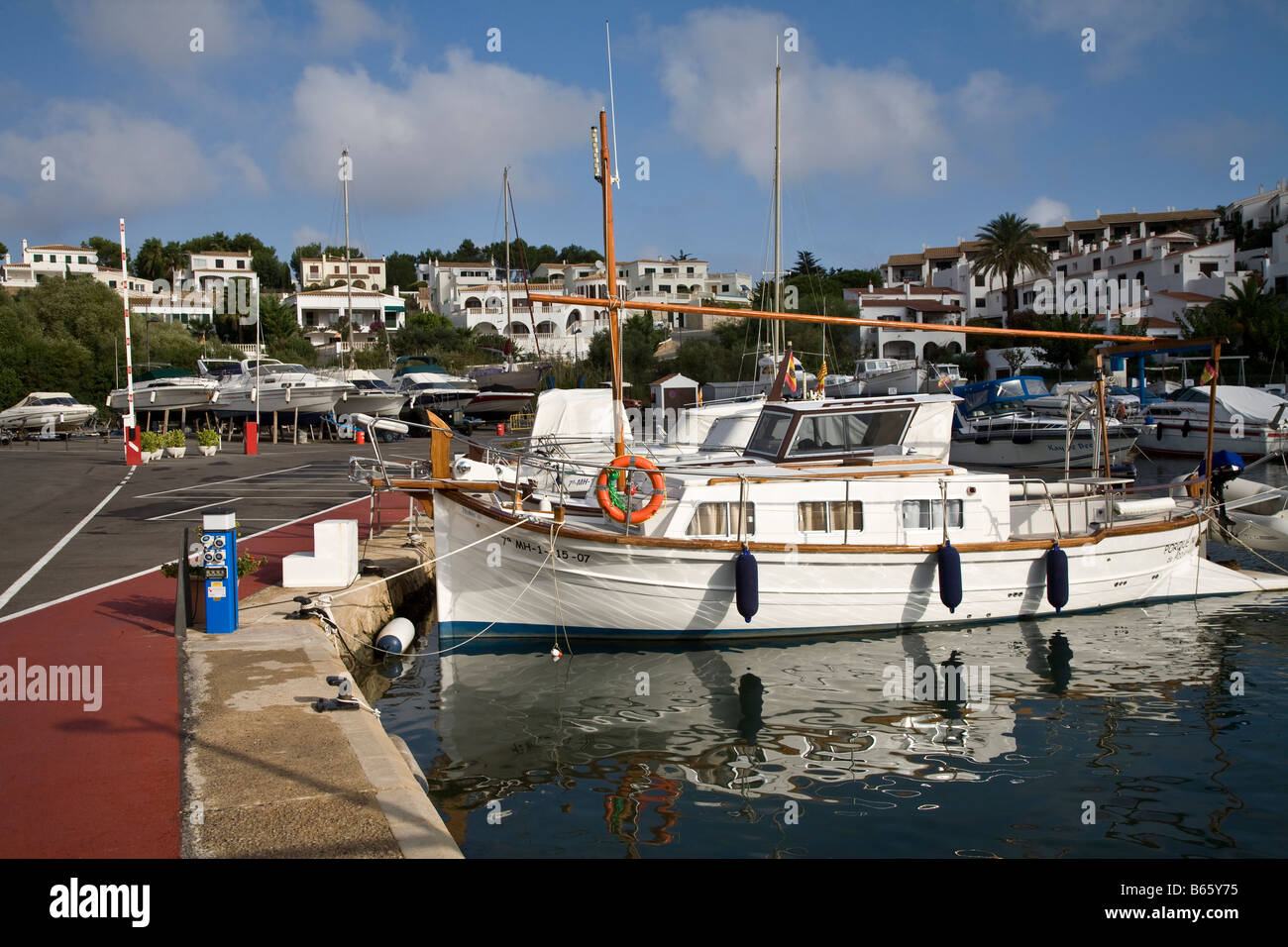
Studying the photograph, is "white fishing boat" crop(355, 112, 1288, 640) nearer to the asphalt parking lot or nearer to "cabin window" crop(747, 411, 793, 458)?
"cabin window" crop(747, 411, 793, 458)

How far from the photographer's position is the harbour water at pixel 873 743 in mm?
8078

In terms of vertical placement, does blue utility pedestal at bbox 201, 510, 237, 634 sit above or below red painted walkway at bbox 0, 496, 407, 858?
above

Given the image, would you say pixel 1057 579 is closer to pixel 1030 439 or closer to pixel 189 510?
pixel 189 510

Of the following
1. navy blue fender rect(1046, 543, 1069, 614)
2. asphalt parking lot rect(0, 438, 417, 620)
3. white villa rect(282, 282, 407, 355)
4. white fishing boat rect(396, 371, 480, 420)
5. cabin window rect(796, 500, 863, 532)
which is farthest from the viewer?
white villa rect(282, 282, 407, 355)

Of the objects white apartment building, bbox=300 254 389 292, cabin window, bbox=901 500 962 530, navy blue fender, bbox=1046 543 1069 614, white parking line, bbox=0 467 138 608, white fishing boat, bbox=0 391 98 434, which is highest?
white apartment building, bbox=300 254 389 292

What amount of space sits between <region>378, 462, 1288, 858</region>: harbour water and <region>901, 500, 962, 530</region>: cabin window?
1.64 meters

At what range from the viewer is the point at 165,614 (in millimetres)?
11500

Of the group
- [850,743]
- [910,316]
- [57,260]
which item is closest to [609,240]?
[850,743]

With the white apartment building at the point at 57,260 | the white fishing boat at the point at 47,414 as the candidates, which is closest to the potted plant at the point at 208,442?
the white fishing boat at the point at 47,414

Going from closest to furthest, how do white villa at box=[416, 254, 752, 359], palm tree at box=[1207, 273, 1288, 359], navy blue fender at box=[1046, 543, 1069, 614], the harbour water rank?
the harbour water < navy blue fender at box=[1046, 543, 1069, 614] < palm tree at box=[1207, 273, 1288, 359] < white villa at box=[416, 254, 752, 359]

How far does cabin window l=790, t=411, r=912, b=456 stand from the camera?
48.5 feet

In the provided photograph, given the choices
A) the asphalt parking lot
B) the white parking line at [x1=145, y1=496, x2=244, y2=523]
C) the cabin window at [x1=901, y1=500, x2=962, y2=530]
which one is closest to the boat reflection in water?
the cabin window at [x1=901, y1=500, x2=962, y2=530]

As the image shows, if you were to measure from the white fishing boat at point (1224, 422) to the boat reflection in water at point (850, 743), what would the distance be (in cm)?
2668

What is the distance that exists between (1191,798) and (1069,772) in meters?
1.04
